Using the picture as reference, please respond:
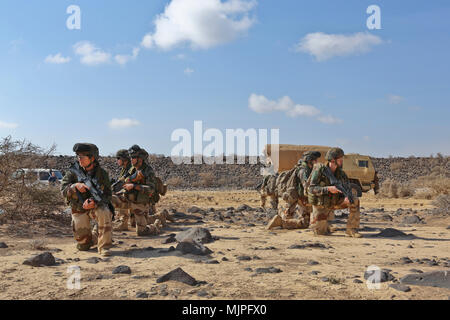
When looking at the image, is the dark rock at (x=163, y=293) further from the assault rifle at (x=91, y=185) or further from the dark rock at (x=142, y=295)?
the assault rifle at (x=91, y=185)

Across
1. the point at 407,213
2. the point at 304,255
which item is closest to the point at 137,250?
the point at 304,255

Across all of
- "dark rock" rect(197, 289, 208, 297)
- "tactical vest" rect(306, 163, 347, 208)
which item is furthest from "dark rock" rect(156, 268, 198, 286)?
"tactical vest" rect(306, 163, 347, 208)

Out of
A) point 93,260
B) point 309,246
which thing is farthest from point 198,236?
point 93,260

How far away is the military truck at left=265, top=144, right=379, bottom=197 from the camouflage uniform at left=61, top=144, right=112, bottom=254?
12.9 m

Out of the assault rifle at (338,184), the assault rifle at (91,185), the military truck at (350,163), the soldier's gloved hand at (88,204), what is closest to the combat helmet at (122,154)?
the assault rifle at (91,185)

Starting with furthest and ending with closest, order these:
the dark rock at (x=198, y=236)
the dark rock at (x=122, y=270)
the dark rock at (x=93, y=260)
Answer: the dark rock at (x=198, y=236) < the dark rock at (x=93, y=260) < the dark rock at (x=122, y=270)

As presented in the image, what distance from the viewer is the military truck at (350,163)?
19.1m

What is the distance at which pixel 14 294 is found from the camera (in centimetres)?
448

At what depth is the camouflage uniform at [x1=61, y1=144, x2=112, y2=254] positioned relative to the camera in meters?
6.79

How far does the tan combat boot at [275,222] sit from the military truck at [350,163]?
9.07 m

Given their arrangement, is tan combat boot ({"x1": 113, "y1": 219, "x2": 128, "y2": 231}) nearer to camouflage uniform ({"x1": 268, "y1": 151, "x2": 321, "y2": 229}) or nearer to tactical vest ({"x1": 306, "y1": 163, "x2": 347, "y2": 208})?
camouflage uniform ({"x1": 268, "y1": 151, "x2": 321, "y2": 229})

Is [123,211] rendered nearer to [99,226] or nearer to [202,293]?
[99,226]

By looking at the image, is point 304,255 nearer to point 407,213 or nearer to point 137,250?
point 137,250
